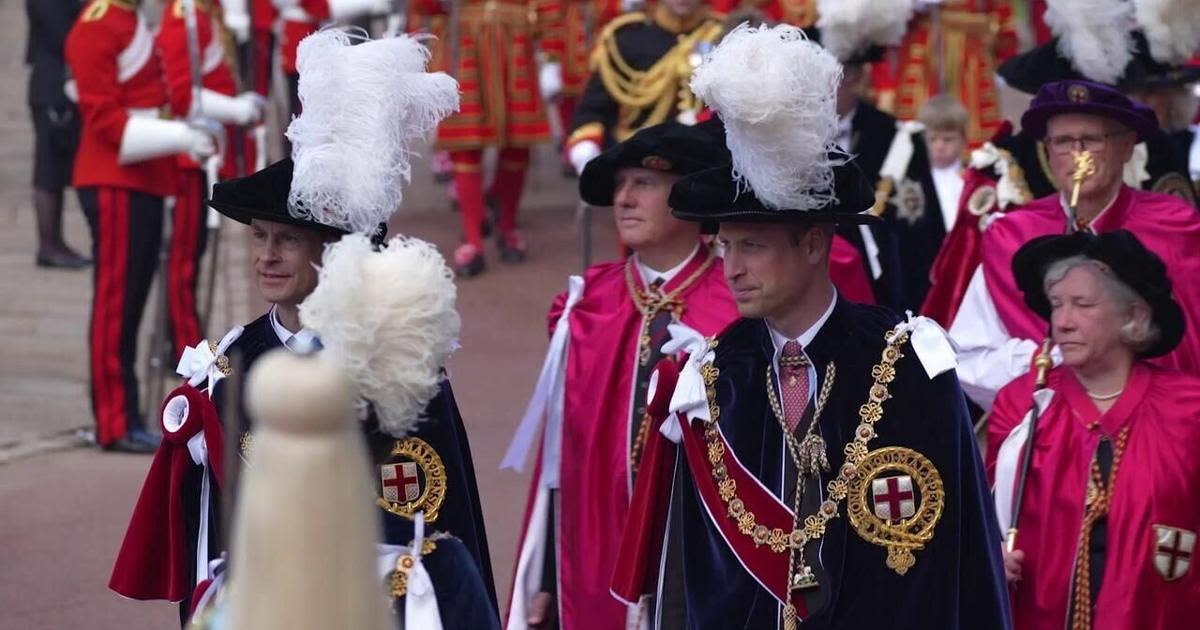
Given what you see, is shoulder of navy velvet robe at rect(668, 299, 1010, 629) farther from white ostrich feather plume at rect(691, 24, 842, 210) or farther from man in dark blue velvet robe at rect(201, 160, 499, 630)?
man in dark blue velvet robe at rect(201, 160, 499, 630)

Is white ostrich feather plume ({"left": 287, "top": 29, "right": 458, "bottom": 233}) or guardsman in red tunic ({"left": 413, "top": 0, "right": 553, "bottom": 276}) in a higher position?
guardsman in red tunic ({"left": 413, "top": 0, "right": 553, "bottom": 276})

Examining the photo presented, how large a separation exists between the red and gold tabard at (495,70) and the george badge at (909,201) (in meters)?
4.77

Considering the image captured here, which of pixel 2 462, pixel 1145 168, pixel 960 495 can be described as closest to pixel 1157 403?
pixel 960 495

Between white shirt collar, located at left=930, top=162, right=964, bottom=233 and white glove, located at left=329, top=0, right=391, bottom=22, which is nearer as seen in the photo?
white shirt collar, located at left=930, top=162, right=964, bottom=233

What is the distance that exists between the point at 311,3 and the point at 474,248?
81.0 inches

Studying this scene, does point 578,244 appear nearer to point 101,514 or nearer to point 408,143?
point 101,514

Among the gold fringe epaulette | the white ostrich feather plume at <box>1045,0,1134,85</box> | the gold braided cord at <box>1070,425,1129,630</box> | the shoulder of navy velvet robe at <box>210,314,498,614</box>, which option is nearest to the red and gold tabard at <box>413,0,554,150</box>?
the gold fringe epaulette

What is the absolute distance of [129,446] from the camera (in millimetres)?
9492

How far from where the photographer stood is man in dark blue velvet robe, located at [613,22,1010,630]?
4.57 m

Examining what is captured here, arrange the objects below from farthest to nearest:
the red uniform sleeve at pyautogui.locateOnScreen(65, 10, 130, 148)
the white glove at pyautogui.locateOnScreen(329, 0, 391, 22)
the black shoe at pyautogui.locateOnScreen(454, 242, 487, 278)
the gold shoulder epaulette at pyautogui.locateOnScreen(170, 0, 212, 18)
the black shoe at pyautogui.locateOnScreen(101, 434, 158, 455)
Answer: the white glove at pyautogui.locateOnScreen(329, 0, 391, 22) → the black shoe at pyautogui.locateOnScreen(454, 242, 487, 278) → the gold shoulder epaulette at pyautogui.locateOnScreen(170, 0, 212, 18) → the black shoe at pyautogui.locateOnScreen(101, 434, 158, 455) → the red uniform sleeve at pyautogui.locateOnScreen(65, 10, 130, 148)

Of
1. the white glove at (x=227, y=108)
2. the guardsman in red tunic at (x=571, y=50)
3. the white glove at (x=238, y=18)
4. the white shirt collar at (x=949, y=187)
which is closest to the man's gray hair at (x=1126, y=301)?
the white shirt collar at (x=949, y=187)

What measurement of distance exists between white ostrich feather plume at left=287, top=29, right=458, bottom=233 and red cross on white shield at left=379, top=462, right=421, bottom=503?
573mm

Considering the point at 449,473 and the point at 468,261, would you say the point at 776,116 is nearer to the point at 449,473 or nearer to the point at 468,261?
the point at 449,473

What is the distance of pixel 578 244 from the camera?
1416 cm
